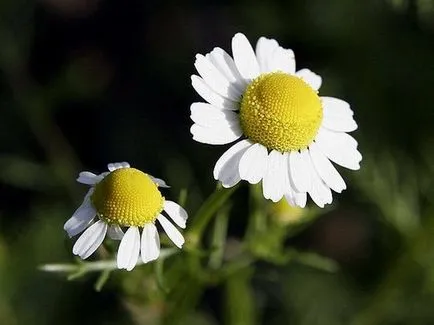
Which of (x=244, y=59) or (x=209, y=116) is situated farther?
(x=244, y=59)

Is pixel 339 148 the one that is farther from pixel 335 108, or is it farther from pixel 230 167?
pixel 230 167

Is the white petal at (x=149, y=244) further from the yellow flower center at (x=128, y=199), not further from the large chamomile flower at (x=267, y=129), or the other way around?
the large chamomile flower at (x=267, y=129)

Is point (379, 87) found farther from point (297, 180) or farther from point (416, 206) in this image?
point (297, 180)

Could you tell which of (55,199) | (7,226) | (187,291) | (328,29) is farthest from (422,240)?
(7,226)

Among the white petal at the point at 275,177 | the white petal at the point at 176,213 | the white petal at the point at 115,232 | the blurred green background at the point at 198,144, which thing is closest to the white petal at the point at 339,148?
the white petal at the point at 275,177

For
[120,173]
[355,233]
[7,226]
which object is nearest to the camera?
[120,173]

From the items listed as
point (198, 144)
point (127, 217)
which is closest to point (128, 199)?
point (127, 217)
